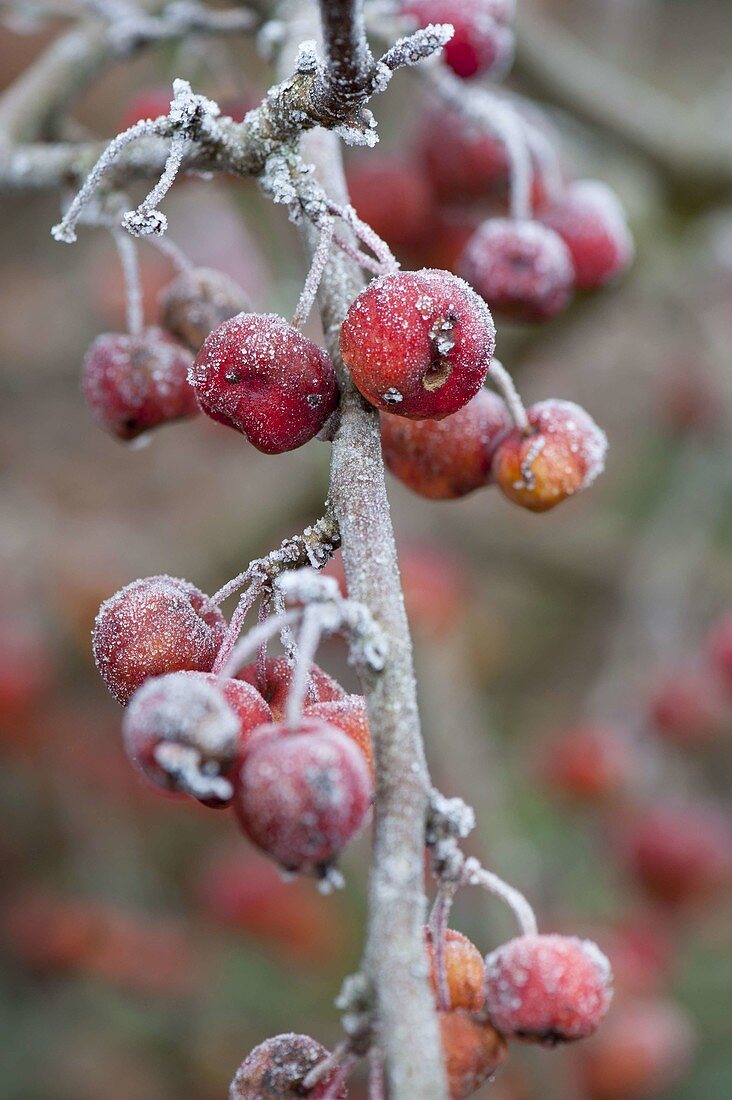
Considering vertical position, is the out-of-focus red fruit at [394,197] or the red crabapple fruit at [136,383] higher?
the out-of-focus red fruit at [394,197]

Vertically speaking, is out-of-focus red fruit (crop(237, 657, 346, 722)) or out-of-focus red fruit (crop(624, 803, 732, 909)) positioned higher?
out-of-focus red fruit (crop(624, 803, 732, 909))

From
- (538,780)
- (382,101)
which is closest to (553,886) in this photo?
(538,780)

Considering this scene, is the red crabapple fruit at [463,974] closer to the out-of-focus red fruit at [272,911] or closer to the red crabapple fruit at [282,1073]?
the red crabapple fruit at [282,1073]

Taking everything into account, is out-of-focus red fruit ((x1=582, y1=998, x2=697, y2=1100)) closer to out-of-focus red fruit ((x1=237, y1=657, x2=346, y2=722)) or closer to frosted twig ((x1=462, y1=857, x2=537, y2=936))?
frosted twig ((x1=462, y1=857, x2=537, y2=936))

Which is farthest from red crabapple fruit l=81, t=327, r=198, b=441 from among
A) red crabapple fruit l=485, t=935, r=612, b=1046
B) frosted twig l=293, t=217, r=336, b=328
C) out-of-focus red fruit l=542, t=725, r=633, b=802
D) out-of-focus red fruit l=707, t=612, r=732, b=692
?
out-of-focus red fruit l=542, t=725, r=633, b=802

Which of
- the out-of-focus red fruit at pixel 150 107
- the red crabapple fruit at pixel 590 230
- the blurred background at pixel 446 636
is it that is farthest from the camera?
the blurred background at pixel 446 636

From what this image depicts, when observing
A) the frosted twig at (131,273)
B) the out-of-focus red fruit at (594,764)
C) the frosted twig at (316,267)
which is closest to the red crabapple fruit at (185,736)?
the frosted twig at (316,267)

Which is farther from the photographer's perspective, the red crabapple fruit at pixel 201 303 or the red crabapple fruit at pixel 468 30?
the red crabapple fruit at pixel 468 30

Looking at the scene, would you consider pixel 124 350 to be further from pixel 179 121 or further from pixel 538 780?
pixel 538 780
